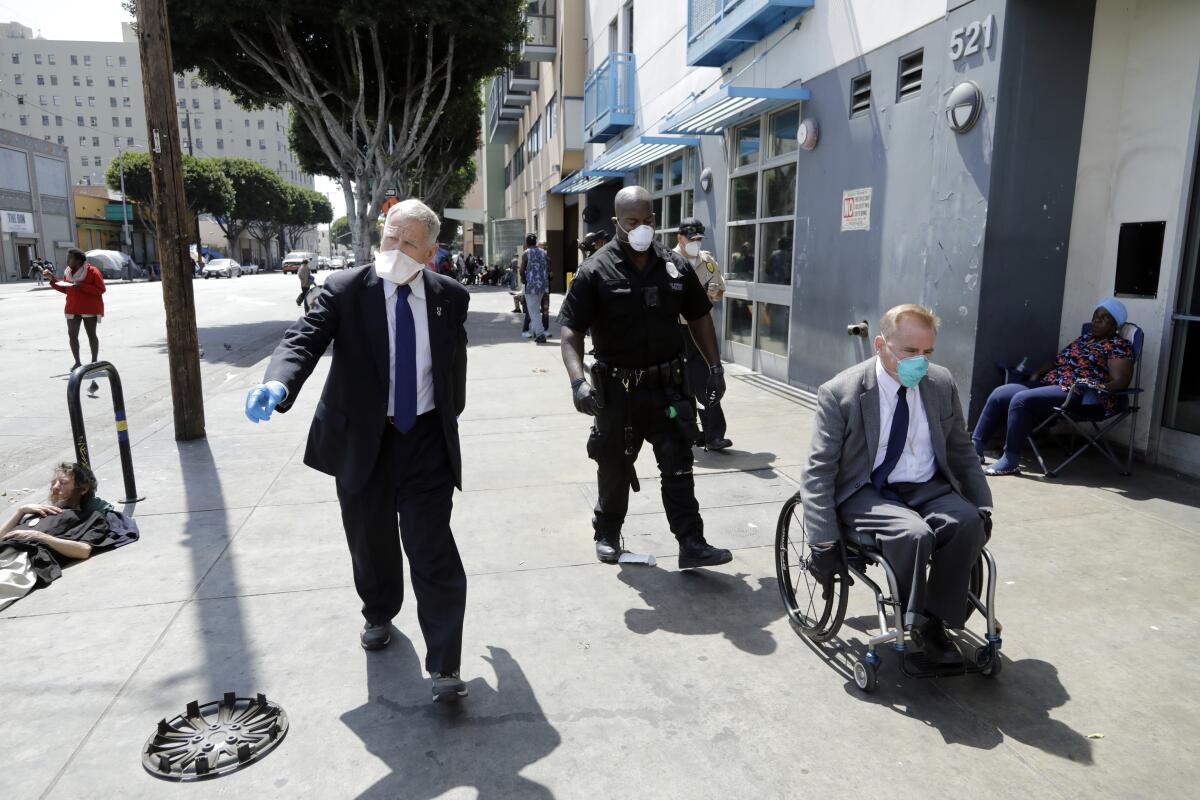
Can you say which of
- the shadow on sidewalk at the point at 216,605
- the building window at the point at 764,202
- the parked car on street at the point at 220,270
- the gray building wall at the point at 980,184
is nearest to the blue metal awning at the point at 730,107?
the building window at the point at 764,202

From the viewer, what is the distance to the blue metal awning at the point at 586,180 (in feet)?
55.5

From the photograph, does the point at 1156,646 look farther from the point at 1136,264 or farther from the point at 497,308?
the point at 497,308

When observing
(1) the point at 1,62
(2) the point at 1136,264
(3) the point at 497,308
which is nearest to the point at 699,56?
(2) the point at 1136,264

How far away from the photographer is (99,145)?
347 ft

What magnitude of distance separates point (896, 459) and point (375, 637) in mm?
2272

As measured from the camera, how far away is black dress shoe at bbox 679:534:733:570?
162 inches

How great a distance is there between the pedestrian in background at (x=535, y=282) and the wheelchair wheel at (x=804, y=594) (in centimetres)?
1066

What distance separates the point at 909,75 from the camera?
708 cm

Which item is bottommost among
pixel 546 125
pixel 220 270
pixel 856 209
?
pixel 220 270

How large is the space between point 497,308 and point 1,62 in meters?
115

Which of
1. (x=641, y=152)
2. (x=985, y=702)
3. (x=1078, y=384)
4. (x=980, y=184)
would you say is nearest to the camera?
Result: (x=985, y=702)

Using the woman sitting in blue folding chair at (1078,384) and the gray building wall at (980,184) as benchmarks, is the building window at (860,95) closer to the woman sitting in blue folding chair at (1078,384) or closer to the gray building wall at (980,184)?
the gray building wall at (980,184)

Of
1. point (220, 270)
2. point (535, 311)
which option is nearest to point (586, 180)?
point (535, 311)

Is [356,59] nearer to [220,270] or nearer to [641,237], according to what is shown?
[641,237]
